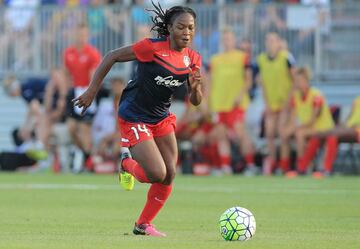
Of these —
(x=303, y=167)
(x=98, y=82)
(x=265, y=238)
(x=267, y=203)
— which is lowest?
(x=303, y=167)

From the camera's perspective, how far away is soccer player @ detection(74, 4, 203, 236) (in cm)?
1069

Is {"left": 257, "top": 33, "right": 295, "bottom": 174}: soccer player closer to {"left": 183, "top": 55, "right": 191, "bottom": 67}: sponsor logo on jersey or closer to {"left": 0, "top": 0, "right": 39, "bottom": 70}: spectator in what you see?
{"left": 0, "top": 0, "right": 39, "bottom": 70}: spectator

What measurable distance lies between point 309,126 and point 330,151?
0.72 m

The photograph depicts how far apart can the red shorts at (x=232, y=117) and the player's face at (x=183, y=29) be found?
41.4 feet

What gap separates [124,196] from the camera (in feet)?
55.5

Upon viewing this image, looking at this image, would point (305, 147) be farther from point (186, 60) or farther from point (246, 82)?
point (186, 60)

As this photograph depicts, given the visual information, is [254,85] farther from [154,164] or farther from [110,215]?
[154,164]

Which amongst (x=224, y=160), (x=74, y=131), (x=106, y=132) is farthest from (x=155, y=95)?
(x=106, y=132)

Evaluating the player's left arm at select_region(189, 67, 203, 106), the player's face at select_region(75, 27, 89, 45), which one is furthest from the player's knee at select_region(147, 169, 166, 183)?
the player's face at select_region(75, 27, 89, 45)

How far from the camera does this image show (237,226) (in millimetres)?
9891

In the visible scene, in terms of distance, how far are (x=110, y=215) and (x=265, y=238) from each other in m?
3.53

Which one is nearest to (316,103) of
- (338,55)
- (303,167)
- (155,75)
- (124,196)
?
(303,167)

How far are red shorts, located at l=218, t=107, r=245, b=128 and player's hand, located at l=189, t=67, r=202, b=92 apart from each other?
1254 cm

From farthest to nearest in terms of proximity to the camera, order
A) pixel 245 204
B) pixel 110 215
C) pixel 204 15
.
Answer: pixel 204 15 → pixel 245 204 → pixel 110 215
